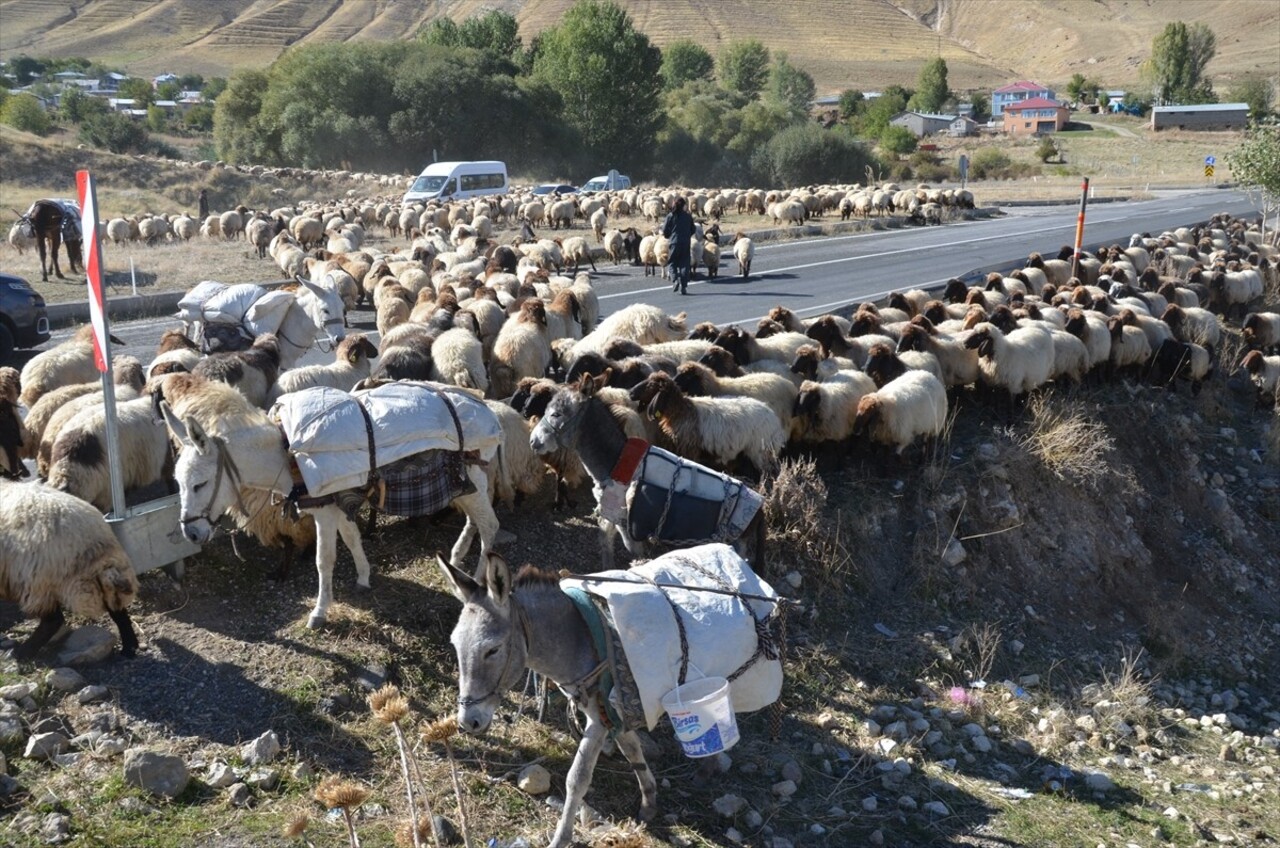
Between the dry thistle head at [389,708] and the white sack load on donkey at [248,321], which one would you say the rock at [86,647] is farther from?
the white sack load on donkey at [248,321]

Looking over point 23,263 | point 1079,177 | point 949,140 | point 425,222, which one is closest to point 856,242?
point 425,222

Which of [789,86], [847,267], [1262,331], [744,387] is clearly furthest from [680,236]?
[789,86]

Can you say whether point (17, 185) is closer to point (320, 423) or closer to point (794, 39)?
point (320, 423)

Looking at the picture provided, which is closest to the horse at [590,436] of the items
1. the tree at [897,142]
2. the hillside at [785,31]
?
the tree at [897,142]

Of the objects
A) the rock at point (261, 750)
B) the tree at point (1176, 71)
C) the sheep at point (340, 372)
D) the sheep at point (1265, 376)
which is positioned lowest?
the sheep at point (1265, 376)

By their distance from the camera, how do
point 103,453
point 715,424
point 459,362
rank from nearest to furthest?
1. point 103,453
2. point 715,424
3. point 459,362

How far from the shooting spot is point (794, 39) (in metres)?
150

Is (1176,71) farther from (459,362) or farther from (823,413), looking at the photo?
(459,362)

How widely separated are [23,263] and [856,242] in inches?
766

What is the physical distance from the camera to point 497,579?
4172 mm

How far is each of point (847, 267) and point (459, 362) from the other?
1450 centimetres

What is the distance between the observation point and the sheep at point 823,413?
9273 mm

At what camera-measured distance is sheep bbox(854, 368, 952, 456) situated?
9297 millimetres

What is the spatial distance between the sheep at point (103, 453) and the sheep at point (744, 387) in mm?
3974
